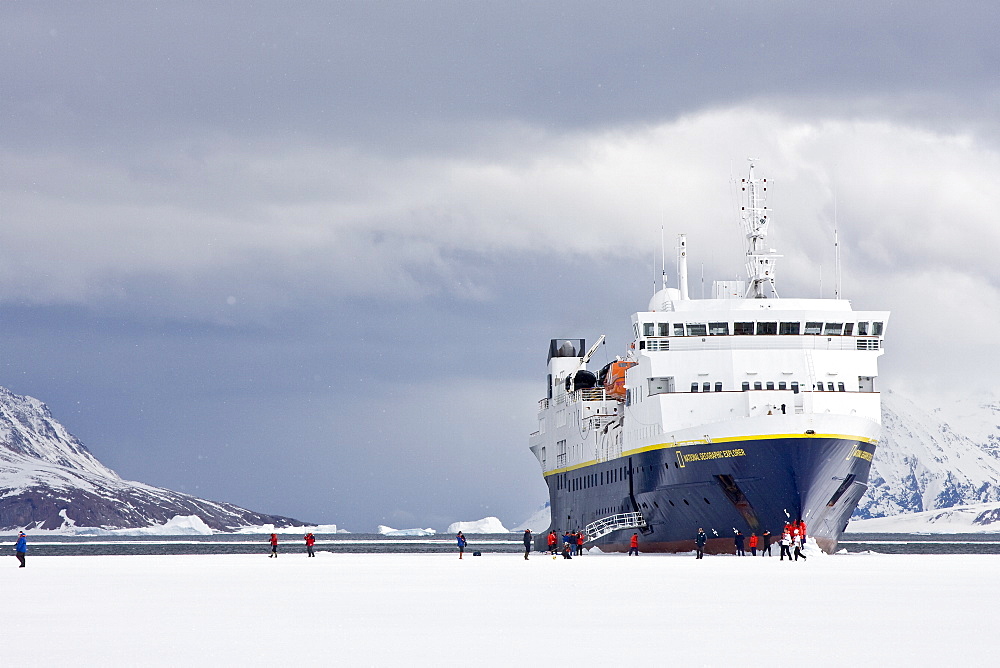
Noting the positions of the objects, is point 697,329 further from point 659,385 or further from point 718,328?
point 659,385

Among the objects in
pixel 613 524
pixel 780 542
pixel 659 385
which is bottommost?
pixel 780 542

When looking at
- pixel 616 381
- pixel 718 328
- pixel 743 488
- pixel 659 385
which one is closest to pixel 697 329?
pixel 718 328

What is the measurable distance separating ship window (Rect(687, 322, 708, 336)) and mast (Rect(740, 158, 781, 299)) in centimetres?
706

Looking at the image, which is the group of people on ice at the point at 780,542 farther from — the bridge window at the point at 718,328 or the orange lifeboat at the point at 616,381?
the orange lifeboat at the point at 616,381

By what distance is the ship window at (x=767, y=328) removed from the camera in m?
66.2

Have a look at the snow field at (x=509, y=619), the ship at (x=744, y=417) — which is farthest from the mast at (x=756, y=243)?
the snow field at (x=509, y=619)

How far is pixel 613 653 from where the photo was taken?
1923 centimetres

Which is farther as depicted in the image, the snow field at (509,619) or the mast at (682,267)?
the mast at (682,267)

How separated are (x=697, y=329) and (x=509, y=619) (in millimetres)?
43438

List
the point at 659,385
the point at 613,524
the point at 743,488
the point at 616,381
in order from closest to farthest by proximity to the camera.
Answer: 1. the point at 743,488
2. the point at 659,385
3. the point at 613,524
4. the point at 616,381

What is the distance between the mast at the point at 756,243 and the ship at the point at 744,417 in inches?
2.1

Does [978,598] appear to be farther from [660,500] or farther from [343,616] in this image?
[660,500]

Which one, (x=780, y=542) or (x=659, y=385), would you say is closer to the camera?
(x=780, y=542)

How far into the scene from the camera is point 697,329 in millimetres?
66562
